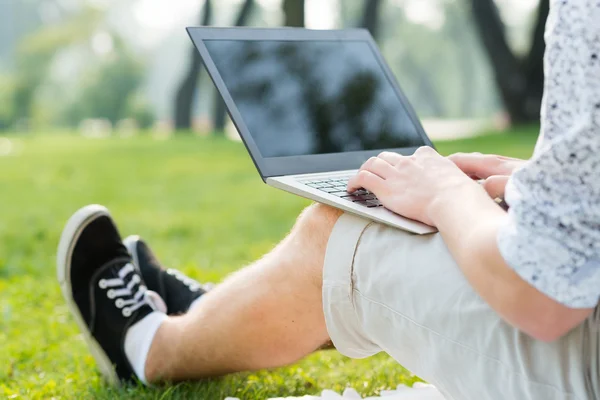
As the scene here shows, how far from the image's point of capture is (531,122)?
9141mm

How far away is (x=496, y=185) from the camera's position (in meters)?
1.30

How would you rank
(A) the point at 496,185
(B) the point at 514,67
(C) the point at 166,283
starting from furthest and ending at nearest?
(B) the point at 514,67
(C) the point at 166,283
(A) the point at 496,185

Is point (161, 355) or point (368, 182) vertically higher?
point (368, 182)

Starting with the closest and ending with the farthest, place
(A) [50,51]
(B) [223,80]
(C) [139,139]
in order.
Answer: (B) [223,80] < (C) [139,139] < (A) [50,51]

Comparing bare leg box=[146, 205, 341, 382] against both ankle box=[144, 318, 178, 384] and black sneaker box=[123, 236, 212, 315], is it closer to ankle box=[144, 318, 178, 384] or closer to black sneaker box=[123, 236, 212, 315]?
ankle box=[144, 318, 178, 384]

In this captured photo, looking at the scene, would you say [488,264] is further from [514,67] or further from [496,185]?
[514,67]

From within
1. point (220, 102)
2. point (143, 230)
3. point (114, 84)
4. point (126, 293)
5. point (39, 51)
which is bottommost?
point (114, 84)

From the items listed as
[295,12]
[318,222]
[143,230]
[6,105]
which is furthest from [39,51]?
[318,222]

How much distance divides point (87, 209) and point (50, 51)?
3030 cm

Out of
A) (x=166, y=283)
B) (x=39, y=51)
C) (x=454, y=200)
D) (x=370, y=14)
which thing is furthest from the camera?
(x=39, y=51)

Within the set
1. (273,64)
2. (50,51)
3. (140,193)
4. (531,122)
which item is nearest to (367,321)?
(273,64)

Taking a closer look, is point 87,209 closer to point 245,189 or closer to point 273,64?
point 273,64

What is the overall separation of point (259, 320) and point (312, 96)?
52cm

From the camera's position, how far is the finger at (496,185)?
129 centimetres
